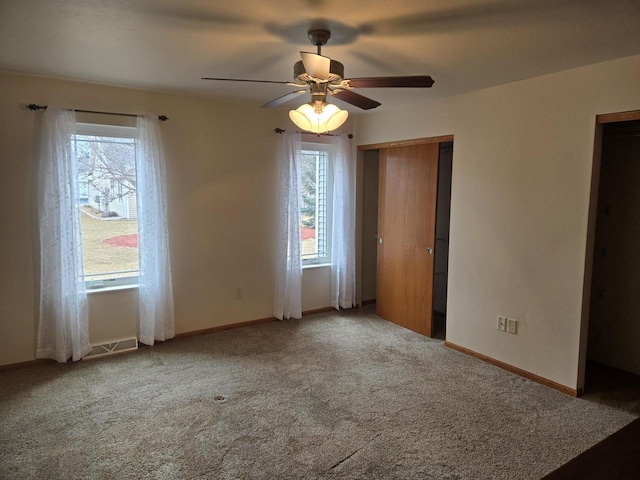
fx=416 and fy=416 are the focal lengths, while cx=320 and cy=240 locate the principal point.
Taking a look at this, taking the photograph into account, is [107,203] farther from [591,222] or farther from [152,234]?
[591,222]

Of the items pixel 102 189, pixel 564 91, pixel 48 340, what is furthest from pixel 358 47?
pixel 48 340

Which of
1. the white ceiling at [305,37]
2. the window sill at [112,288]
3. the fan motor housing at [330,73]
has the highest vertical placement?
the white ceiling at [305,37]

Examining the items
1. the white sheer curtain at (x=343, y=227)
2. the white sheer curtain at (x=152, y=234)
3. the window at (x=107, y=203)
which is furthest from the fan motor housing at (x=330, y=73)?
the white sheer curtain at (x=343, y=227)

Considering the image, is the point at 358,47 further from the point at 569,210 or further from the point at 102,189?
the point at 102,189

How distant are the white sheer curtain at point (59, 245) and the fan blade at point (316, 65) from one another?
2460 millimetres

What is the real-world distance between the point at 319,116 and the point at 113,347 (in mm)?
2954

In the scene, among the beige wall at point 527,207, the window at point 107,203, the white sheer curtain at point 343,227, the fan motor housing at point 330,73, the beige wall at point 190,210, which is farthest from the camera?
the white sheer curtain at point 343,227

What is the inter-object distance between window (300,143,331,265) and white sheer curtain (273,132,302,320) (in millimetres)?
238

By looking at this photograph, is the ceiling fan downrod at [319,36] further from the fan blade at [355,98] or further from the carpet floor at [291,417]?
the carpet floor at [291,417]

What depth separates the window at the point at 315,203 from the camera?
5.04 m

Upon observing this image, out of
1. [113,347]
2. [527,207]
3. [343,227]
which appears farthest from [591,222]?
[113,347]

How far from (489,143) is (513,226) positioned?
762 mm

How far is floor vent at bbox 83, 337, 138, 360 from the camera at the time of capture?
12.4 feet

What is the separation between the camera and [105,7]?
6.77 feet
